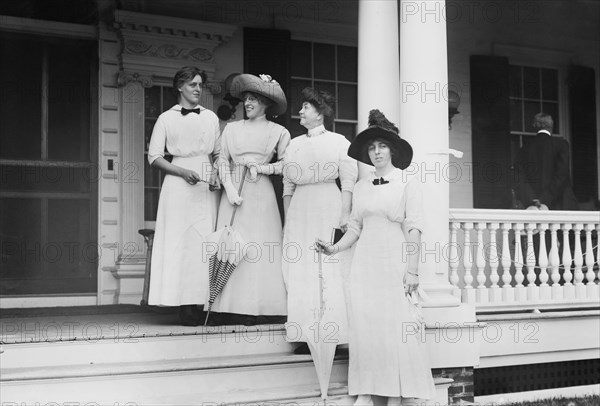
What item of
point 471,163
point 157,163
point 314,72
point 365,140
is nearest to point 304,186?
point 365,140

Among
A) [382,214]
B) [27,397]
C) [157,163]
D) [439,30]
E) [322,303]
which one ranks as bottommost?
[27,397]

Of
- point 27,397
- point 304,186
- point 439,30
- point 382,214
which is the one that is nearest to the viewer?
point 27,397

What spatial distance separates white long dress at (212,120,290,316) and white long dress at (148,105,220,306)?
0.15 m

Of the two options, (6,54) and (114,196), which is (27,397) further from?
(6,54)

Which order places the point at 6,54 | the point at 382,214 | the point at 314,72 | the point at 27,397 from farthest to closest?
1. the point at 314,72
2. the point at 6,54
3. the point at 382,214
4. the point at 27,397

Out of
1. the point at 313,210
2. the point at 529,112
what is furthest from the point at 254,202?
the point at 529,112

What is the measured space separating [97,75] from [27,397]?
4138 millimetres

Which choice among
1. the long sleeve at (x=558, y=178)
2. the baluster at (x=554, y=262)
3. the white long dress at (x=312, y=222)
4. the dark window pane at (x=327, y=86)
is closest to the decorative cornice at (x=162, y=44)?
the dark window pane at (x=327, y=86)

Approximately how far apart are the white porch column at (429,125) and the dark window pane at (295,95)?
2.76 meters

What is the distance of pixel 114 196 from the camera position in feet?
26.7

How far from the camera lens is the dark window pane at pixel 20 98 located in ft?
25.9

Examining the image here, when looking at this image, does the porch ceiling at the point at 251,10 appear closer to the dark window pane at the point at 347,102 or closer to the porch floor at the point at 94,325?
the dark window pane at the point at 347,102

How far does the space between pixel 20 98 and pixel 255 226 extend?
330 centimetres

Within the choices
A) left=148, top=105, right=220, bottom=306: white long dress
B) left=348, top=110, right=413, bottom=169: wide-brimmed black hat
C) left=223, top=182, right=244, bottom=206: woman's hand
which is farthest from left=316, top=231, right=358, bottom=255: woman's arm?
left=148, top=105, right=220, bottom=306: white long dress
